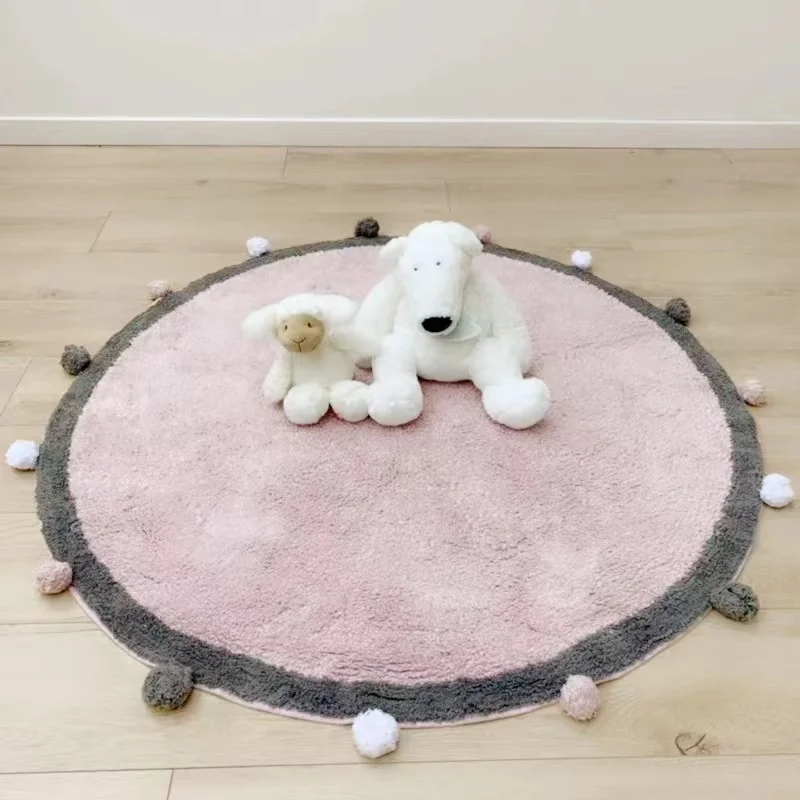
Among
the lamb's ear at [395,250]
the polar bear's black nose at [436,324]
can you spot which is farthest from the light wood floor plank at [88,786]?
the lamb's ear at [395,250]

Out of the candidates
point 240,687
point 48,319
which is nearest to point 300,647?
point 240,687

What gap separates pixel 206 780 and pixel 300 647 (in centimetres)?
19

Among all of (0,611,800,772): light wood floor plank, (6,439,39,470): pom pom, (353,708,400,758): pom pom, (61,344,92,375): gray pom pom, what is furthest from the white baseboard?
(353,708,400,758): pom pom

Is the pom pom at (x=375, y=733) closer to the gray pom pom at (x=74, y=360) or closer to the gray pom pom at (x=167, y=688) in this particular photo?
the gray pom pom at (x=167, y=688)

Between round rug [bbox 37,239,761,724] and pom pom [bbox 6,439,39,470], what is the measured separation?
19 mm

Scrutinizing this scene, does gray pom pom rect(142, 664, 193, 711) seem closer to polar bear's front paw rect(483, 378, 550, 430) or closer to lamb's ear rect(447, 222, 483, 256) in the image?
polar bear's front paw rect(483, 378, 550, 430)

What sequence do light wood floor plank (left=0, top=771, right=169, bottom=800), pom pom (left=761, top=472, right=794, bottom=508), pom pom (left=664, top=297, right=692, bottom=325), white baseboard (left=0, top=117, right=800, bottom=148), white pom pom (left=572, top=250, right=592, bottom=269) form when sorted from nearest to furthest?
1. light wood floor plank (left=0, top=771, right=169, bottom=800)
2. pom pom (left=761, top=472, right=794, bottom=508)
3. pom pom (left=664, top=297, right=692, bottom=325)
4. white pom pom (left=572, top=250, right=592, bottom=269)
5. white baseboard (left=0, top=117, right=800, bottom=148)

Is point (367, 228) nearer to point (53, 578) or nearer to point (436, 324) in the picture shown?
point (436, 324)

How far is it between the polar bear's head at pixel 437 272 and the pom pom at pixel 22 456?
658mm

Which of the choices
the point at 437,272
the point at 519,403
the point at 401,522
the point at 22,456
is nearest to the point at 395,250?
the point at 437,272

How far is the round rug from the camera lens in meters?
1.04

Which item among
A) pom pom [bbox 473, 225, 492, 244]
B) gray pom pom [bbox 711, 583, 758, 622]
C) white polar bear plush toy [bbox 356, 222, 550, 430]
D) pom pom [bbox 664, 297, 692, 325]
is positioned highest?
white polar bear plush toy [bbox 356, 222, 550, 430]

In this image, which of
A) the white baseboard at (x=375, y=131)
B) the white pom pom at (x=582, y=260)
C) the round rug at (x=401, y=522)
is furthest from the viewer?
the white baseboard at (x=375, y=131)

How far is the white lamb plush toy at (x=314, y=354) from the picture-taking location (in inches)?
49.9
